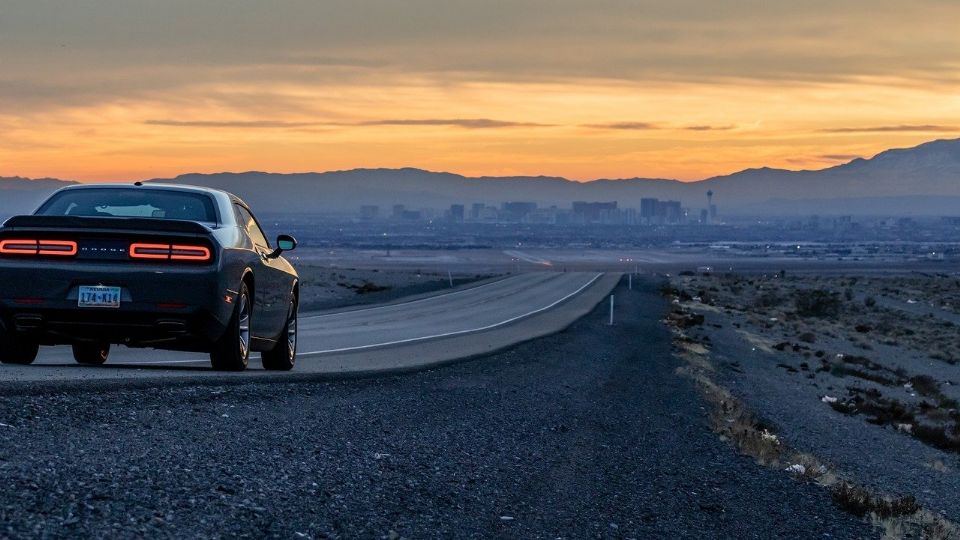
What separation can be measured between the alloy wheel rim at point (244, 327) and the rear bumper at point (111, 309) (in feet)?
2.97

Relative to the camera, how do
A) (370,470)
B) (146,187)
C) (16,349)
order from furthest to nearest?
(146,187)
(16,349)
(370,470)

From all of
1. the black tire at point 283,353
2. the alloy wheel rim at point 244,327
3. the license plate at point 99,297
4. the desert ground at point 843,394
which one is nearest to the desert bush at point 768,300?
the desert ground at point 843,394

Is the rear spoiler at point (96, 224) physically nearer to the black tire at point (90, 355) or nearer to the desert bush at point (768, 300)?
the black tire at point (90, 355)

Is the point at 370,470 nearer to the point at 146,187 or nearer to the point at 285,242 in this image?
the point at 146,187

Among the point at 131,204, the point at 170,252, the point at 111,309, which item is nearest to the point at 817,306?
the point at 131,204

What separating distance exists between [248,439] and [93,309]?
9.02 feet

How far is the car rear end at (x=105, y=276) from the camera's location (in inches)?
452

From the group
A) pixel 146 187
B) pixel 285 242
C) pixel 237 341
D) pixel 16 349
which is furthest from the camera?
pixel 285 242

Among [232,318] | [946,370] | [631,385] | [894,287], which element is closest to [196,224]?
[232,318]

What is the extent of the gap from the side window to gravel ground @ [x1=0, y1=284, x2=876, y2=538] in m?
1.74

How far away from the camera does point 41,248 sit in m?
11.6

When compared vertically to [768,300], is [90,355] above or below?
above

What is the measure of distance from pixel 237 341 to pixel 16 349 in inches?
82.8

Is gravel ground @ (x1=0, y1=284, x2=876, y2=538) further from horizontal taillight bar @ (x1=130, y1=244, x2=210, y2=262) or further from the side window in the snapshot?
the side window
